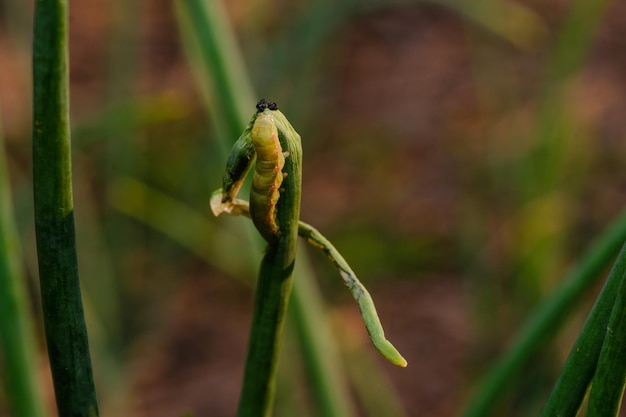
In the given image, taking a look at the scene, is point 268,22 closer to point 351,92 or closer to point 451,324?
point 351,92


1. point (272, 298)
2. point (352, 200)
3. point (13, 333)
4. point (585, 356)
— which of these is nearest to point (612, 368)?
point (585, 356)

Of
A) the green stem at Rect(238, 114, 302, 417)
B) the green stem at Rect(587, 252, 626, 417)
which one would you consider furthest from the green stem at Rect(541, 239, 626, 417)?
the green stem at Rect(238, 114, 302, 417)

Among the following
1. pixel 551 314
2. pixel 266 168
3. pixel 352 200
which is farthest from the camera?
pixel 352 200

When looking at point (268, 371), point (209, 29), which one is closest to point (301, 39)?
point (209, 29)

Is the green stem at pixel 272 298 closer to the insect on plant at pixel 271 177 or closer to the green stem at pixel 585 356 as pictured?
the insect on plant at pixel 271 177

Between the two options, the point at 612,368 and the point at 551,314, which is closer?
the point at 612,368

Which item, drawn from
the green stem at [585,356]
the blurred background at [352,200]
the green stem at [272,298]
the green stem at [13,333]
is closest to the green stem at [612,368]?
the green stem at [585,356]

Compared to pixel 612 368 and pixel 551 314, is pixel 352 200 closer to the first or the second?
pixel 551 314
